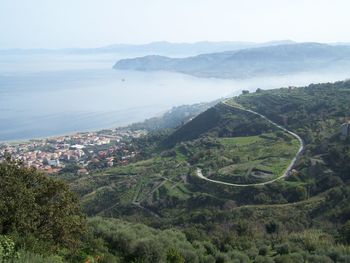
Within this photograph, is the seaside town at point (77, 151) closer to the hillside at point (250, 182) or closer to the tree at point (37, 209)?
the hillside at point (250, 182)

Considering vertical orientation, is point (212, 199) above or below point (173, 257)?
below

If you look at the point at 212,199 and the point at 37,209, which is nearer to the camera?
the point at 37,209

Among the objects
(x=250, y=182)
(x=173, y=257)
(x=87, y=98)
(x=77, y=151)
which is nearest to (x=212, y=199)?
(x=250, y=182)

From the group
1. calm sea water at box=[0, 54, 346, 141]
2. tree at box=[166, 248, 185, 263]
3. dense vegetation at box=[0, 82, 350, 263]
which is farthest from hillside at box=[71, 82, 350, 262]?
calm sea water at box=[0, 54, 346, 141]

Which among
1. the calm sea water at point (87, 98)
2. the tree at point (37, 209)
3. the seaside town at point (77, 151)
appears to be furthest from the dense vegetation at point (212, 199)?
the calm sea water at point (87, 98)

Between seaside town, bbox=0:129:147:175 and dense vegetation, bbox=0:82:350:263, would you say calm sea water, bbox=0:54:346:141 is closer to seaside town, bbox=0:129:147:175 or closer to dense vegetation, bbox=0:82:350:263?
seaside town, bbox=0:129:147:175

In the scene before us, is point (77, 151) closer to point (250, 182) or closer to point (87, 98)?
point (250, 182)

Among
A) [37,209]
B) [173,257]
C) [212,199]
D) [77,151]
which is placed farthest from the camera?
[77,151]

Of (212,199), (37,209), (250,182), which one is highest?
(37,209)
